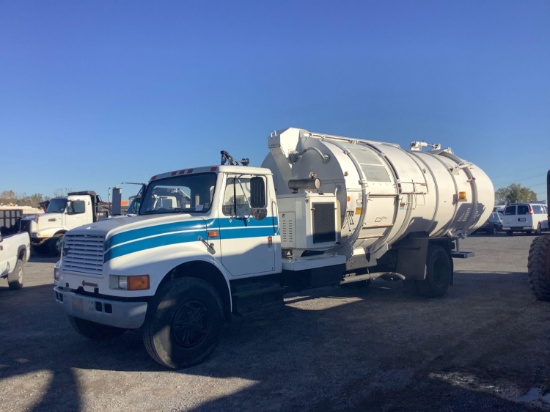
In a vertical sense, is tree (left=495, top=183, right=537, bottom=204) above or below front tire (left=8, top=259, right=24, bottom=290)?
above

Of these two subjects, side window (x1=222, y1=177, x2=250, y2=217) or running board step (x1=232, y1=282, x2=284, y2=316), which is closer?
running board step (x1=232, y1=282, x2=284, y2=316)

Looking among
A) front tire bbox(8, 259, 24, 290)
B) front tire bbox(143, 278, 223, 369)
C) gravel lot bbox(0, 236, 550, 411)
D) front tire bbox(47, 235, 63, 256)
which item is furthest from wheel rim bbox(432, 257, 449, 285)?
front tire bbox(47, 235, 63, 256)

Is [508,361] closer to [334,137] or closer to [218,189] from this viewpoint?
[218,189]

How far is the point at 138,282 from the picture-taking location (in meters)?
6.00

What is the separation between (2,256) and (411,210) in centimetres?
951

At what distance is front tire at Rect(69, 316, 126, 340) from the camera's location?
7.35 metres

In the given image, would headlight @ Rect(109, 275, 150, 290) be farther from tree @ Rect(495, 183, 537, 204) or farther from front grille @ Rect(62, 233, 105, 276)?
tree @ Rect(495, 183, 537, 204)

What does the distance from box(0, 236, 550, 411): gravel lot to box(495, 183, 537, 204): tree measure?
84654mm

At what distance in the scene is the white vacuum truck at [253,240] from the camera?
616 cm

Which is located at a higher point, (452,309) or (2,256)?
(2,256)

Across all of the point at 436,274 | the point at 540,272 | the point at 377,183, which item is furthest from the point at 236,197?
the point at 540,272

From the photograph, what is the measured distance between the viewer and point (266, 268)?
7613 mm

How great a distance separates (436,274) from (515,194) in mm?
85524

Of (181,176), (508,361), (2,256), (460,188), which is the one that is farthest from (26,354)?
(460,188)
